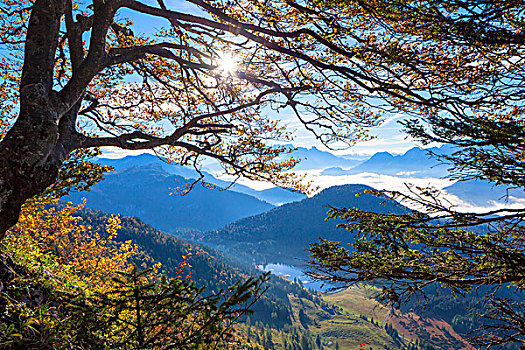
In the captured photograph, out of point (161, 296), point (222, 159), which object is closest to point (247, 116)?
point (222, 159)

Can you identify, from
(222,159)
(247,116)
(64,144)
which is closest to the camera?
(64,144)

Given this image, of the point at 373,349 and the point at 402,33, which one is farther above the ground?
the point at 402,33

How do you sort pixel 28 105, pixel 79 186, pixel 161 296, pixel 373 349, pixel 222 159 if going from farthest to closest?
pixel 373 349, pixel 222 159, pixel 79 186, pixel 28 105, pixel 161 296

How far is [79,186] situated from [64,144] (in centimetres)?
292

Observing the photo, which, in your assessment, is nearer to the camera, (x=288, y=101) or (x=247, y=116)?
(x=288, y=101)

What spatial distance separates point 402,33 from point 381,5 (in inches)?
34.2

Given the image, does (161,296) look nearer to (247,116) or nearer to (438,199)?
(438,199)

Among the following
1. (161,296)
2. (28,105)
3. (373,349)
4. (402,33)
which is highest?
(402,33)

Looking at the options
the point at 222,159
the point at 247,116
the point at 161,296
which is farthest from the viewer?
the point at 247,116

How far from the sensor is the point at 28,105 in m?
4.68

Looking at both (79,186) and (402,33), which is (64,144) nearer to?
(79,186)

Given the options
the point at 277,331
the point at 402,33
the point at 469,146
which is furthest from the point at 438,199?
the point at 277,331

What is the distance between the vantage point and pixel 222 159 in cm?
871

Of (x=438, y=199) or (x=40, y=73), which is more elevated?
(x=40, y=73)
